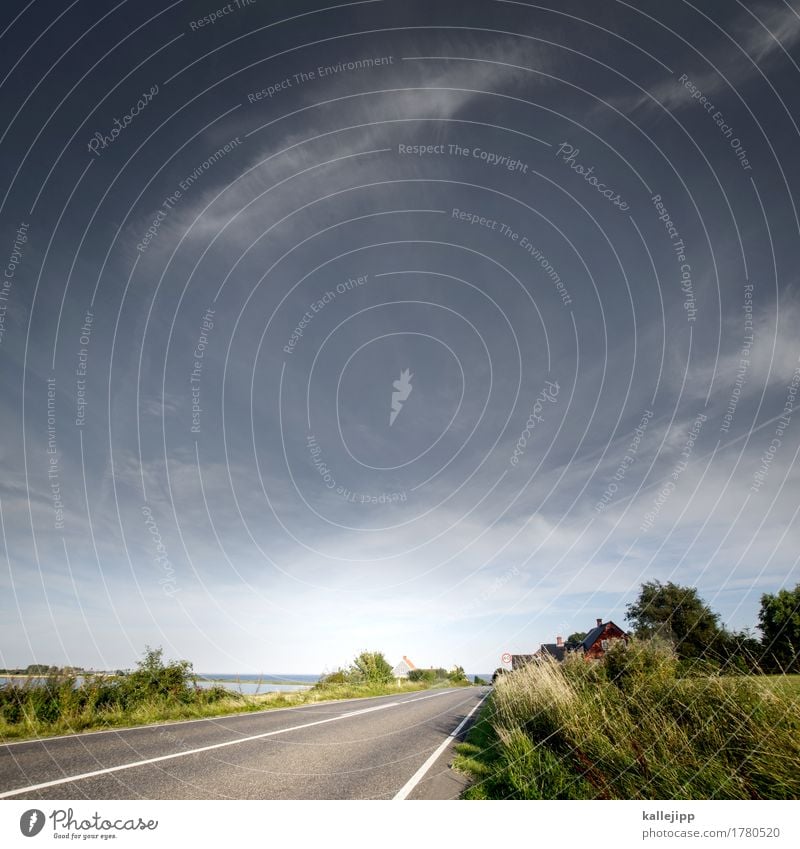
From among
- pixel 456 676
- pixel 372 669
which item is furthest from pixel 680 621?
pixel 456 676

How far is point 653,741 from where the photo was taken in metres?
4.64

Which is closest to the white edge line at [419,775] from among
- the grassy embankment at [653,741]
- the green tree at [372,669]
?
the grassy embankment at [653,741]

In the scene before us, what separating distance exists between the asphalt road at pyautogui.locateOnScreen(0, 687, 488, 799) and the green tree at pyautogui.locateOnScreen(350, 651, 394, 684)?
3159 centimetres

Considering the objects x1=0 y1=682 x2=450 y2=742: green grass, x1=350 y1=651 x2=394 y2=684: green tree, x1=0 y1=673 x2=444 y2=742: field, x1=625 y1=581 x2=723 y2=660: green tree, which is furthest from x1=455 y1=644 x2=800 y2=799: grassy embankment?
x1=350 y1=651 x2=394 y2=684: green tree

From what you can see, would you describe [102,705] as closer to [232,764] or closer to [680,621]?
[232,764]

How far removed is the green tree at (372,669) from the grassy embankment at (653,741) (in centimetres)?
3608

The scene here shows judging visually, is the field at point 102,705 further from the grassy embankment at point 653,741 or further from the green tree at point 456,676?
the green tree at point 456,676

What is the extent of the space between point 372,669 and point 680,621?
32413mm

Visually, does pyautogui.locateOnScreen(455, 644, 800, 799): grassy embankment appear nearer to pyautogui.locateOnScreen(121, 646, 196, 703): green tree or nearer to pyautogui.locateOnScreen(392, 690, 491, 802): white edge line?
pyautogui.locateOnScreen(392, 690, 491, 802): white edge line

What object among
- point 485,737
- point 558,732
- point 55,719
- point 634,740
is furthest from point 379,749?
point 55,719

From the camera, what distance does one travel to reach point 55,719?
10.7m
